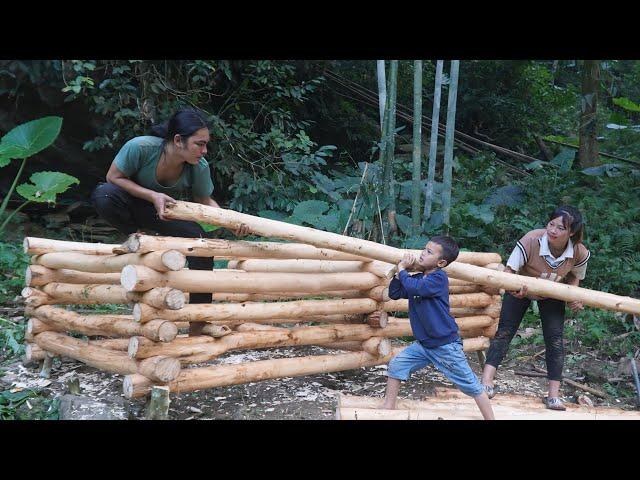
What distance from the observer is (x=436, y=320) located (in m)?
4.32

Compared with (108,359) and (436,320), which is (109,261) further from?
(436,320)

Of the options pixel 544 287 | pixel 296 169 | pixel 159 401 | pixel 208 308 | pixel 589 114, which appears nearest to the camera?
pixel 159 401

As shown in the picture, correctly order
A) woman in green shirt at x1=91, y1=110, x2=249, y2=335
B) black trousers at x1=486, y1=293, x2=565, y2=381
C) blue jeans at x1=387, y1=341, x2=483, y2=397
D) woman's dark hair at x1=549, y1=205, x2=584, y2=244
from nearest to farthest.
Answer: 1. blue jeans at x1=387, y1=341, x2=483, y2=397
2. woman in green shirt at x1=91, y1=110, x2=249, y2=335
3. woman's dark hair at x1=549, y1=205, x2=584, y2=244
4. black trousers at x1=486, y1=293, x2=565, y2=381

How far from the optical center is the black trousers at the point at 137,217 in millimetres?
4820

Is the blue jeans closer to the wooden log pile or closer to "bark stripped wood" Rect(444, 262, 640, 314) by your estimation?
"bark stripped wood" Rect(444, 262, 640, 314)

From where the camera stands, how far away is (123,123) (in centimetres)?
908

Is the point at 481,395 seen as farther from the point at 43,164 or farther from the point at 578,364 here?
the point at 43,164

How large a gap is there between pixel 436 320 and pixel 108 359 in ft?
7.70

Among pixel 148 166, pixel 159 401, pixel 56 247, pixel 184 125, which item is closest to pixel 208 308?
pixel 159 401

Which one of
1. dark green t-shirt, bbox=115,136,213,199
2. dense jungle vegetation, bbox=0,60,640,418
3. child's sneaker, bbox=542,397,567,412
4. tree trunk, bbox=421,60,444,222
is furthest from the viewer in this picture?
tree trunk, bbox=421,60,444,222

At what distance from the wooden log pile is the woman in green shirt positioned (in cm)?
31

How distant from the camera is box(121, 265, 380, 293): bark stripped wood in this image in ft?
13.6

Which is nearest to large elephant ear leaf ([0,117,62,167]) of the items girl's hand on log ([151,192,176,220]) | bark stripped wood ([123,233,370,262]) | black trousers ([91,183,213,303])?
black trousers ([91,183,213,303])
